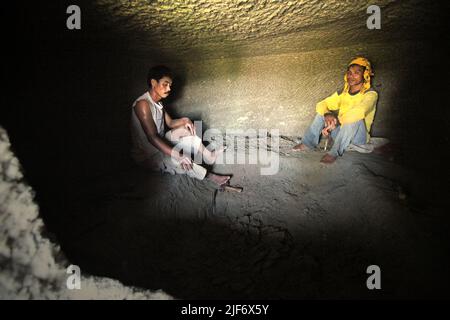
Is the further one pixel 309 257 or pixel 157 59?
pixel 157 59

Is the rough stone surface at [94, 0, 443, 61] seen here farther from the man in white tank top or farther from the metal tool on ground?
the metal tool on ground

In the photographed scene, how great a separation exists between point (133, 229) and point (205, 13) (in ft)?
6.63

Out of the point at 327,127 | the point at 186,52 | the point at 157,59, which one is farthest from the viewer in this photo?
the point at 157,59

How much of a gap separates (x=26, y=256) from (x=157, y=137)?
157 cm

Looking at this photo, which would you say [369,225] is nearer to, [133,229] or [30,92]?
[133,229]

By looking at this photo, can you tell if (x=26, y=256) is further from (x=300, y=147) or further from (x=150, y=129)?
(x=300, y=147)

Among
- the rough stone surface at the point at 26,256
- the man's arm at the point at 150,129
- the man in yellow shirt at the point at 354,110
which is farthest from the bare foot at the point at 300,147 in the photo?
the rough stone surface at the point at 26,256

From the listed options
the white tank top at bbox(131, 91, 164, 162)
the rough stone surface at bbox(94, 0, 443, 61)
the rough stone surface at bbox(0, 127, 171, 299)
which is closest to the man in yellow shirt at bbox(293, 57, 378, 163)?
the rough stone surface at bbox(94, 0, 443, 61)

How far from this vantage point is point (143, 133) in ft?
8.14

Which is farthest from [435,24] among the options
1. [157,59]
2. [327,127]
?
[157,59]

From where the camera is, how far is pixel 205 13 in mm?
2059

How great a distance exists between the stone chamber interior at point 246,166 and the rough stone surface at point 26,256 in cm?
7
